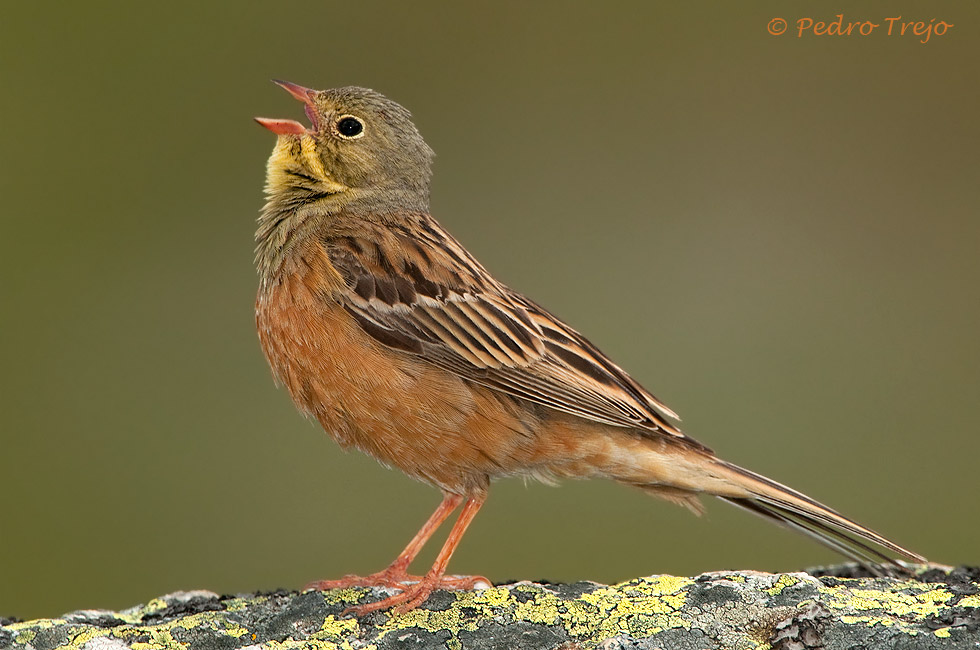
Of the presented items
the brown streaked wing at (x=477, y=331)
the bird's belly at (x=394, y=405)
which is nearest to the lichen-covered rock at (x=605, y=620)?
the bird's belly at (x=394, y=405)

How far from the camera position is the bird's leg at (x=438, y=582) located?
5551 millimetres

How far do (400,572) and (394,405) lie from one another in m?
0.85

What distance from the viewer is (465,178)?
49.3 ft

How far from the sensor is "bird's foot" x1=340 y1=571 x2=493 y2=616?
554cm

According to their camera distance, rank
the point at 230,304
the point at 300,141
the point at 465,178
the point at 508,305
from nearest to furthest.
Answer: the point at 508,305 → the point at 300,141 → the point at 230,304 → the point at 465,178

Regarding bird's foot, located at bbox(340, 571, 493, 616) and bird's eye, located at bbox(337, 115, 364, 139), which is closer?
bird's foot, located at bbox(340, 571, 493, 616)

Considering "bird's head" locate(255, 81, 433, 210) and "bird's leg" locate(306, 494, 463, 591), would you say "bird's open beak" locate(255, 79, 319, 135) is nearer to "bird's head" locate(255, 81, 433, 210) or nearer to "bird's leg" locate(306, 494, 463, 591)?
"bird's head" locate(255, 81, 433, 210)

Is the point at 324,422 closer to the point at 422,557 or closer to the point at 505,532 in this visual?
the point at 422,557

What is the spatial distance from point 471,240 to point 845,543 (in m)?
8.04

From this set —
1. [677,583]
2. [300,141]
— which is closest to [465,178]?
[300,141]

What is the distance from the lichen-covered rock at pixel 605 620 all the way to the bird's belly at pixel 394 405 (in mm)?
993

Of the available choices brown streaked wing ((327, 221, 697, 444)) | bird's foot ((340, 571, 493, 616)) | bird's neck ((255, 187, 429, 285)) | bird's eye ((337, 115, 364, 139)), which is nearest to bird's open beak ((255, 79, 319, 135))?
bird's eye ((337, 115, 364, 139))

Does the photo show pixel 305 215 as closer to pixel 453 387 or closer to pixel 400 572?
pixel 453 387

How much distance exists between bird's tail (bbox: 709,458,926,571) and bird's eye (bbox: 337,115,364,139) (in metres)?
2.90
